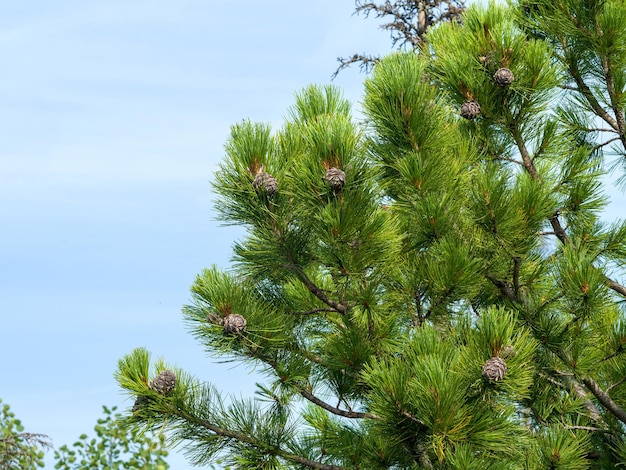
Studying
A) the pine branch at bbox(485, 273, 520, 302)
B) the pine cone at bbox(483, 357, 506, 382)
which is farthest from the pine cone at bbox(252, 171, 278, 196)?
the pine branch at bbox(485, 273, 520, 302)

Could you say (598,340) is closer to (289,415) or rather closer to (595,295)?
(595,295)

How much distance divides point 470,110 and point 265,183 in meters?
1.88

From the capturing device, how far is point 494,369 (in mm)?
5438

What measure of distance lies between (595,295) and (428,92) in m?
1.88

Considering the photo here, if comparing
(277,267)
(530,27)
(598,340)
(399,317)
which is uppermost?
(530,27)

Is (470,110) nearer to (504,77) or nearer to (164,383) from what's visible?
(504,77)

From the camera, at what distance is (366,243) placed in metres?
6.00

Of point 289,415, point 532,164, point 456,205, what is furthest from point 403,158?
point 289,415

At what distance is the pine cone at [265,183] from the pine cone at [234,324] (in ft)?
3.00

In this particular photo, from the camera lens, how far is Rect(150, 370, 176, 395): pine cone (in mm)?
6621

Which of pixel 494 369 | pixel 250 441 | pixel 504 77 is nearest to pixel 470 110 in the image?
pixel 504 77

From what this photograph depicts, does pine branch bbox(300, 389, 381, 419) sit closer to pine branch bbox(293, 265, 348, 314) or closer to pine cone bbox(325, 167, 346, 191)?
pine branch bbox(293, 265, 348, 314)

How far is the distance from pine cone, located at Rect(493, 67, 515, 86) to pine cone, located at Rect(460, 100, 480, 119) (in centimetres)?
24

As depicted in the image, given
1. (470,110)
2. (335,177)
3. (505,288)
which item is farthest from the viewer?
(505,288)
